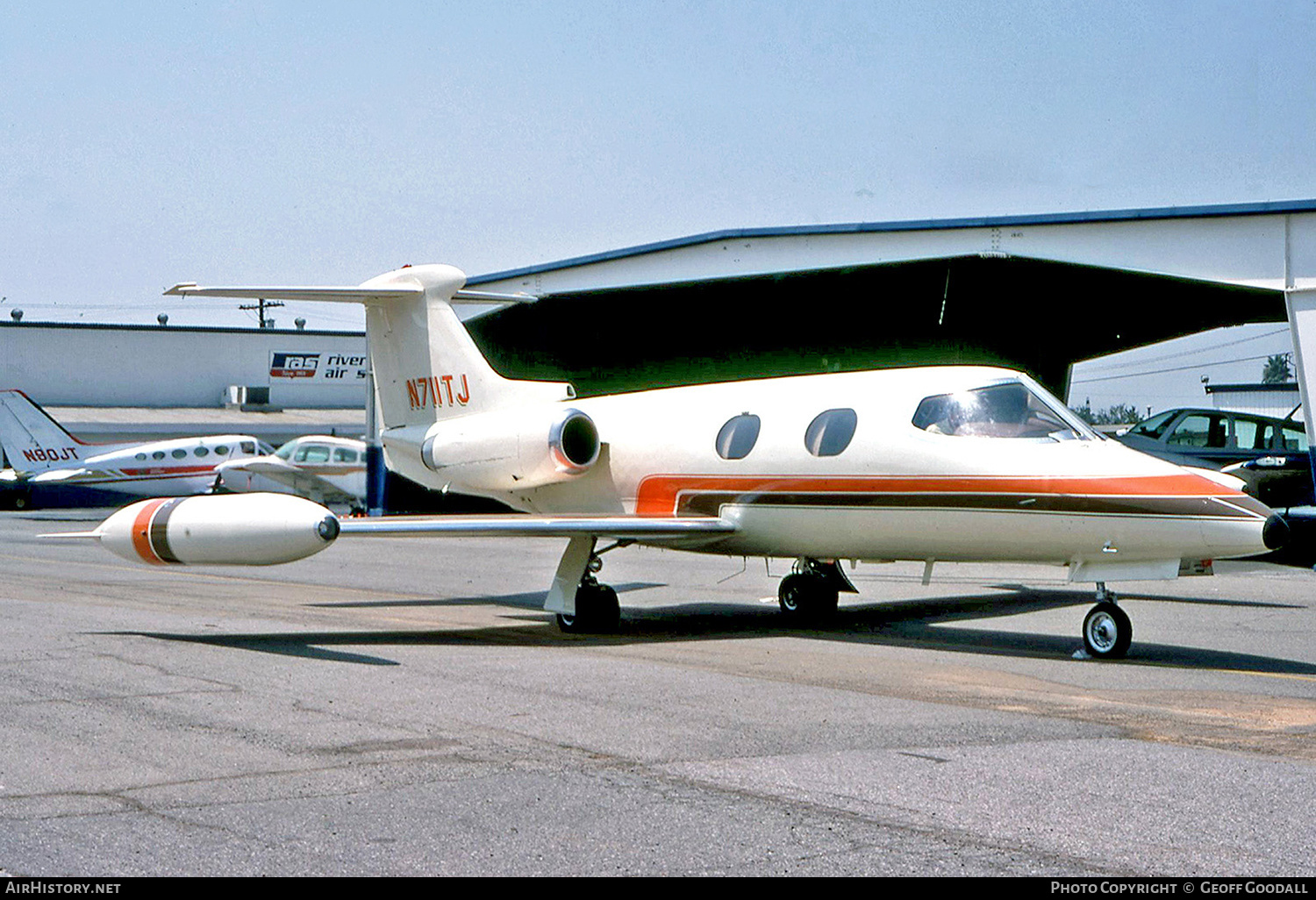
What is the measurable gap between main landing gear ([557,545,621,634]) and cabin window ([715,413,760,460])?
1.72 meters

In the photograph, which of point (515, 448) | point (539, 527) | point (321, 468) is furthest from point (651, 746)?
point (321, 468)

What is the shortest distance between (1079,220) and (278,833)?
68.5 ft

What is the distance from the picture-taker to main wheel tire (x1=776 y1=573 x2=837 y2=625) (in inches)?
596

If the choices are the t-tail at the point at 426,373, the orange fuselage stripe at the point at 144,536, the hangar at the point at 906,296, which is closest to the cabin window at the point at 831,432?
the t-tail at the point at 426,373

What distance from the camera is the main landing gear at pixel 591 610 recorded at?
13883 mm

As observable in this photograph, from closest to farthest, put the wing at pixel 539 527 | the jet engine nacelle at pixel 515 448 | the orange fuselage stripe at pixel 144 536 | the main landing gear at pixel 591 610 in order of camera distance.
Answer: the orange fuselage stripe at pixel 144 536 → the wing at pixel 539 527 → the main landing gear at pixel 591 610 → the jet engine nacelle at pixel 515 448

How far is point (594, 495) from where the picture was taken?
15422mm

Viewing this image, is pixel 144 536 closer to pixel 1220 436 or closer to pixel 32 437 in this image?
pixel 1220 436

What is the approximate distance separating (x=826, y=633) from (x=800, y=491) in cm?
156

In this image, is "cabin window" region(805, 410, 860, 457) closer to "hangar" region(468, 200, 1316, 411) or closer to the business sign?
"hangar" region(468, 200, 1316, 411)

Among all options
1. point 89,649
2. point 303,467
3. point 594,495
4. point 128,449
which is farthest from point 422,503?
point 89,649

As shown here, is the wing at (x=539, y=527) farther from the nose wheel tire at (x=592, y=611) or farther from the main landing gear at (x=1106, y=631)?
the main landing gear at (x=1106, y=631)

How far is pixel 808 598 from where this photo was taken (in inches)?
597

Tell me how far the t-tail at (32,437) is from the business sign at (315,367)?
52.9 ft
